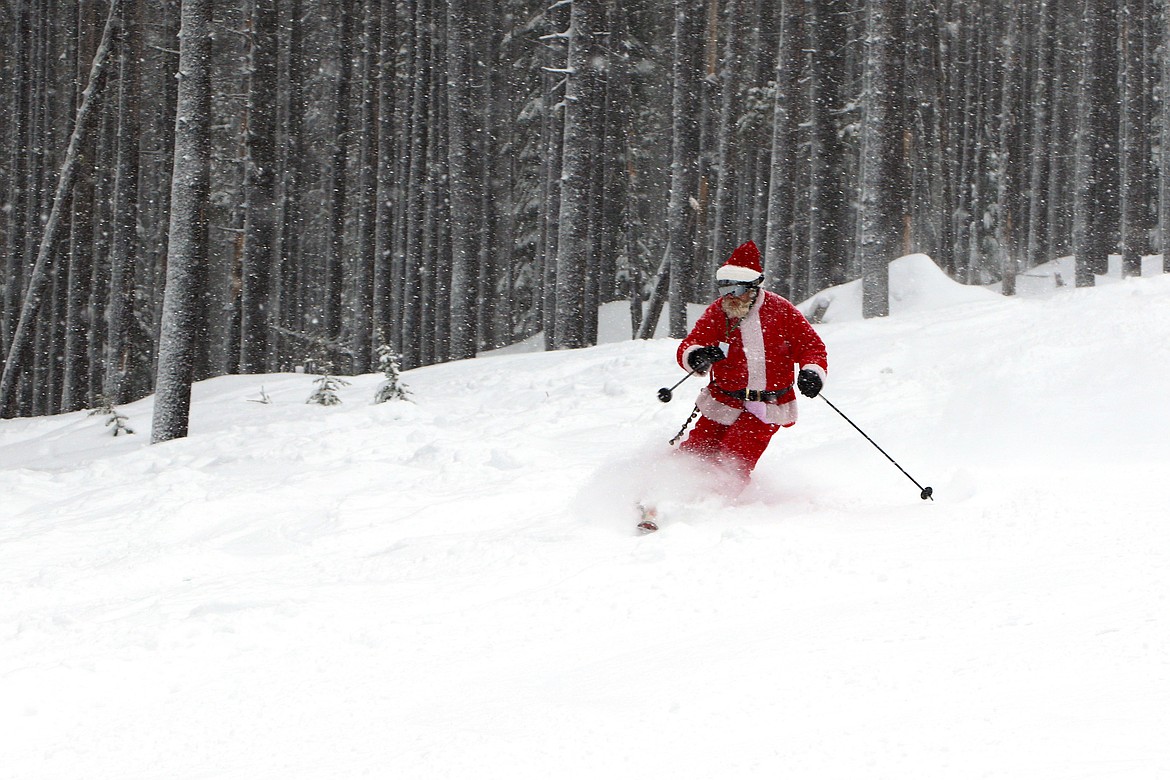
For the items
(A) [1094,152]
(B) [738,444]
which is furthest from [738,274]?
(A) [1094,152]

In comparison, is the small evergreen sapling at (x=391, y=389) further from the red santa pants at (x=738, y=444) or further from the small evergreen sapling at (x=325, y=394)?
the red santa pants at (x=738, y=444)

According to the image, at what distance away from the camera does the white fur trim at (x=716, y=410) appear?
6.71 metres

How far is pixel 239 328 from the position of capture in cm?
1825

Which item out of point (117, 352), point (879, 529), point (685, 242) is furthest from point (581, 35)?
point (879, 529)

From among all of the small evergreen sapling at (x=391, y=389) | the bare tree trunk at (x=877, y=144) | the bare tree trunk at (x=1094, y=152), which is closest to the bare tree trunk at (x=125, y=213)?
the small evergreen sapling at (x=391, y=389)

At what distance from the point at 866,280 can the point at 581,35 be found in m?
5.73

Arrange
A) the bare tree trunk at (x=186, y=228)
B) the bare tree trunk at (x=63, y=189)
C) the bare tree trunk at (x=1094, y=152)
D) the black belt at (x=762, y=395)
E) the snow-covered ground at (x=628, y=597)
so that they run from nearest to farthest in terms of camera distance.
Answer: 1. the snow-covered ground at (x=628, y=597)
2. the black belt at (x=762, y=395)
3. the bare tree trunk at (x=186, y=228)
4. the bare tree trunk at (x=63, y=189)
5. the bare tree trunk at (x=1094, y=152)

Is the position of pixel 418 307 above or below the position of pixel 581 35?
below

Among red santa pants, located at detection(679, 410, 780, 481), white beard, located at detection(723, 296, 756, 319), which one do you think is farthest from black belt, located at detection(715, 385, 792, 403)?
white beard, located at detection(723, 296, 756, 319)

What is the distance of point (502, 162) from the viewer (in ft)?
106

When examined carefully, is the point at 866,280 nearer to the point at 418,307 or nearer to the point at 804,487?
the point at 804,487

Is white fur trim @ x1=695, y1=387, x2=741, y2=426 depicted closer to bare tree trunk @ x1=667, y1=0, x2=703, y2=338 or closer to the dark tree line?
the dark tree line

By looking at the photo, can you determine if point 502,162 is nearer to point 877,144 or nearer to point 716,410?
point 877,144

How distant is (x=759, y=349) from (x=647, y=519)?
141 cm
